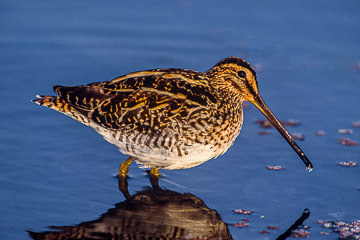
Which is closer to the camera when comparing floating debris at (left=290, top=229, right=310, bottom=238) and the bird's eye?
floating debris at (left=290, top=229, right=310, bottom=238)

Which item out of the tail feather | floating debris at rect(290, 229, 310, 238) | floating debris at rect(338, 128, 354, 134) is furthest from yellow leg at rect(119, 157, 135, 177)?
floating debris at rect(338, 128, 354, 134)

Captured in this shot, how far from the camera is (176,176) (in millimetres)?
7676

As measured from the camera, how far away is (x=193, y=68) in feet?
33.4

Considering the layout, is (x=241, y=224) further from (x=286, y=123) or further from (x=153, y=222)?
(x=286, y=123)

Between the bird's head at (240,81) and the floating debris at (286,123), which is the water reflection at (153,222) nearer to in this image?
the bird's head at (240,81)

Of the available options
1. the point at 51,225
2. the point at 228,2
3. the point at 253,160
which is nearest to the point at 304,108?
the point at 253,160

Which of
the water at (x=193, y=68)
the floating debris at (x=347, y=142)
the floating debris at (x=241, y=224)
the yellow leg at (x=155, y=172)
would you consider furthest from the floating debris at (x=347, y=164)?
the yellow leg at (x=155, y=172)

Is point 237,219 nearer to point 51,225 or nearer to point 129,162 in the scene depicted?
point 129,162

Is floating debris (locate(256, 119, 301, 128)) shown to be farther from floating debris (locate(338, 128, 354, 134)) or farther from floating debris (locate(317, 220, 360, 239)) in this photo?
floating debris (locate(317, 220, 360, 239))

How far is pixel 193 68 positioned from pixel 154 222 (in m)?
4.20

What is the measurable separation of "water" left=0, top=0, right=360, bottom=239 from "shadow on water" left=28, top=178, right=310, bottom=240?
0.19 ft

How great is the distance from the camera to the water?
6918 mm

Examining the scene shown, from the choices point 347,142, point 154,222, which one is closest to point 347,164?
point 347,142

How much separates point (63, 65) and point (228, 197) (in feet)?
14.4
